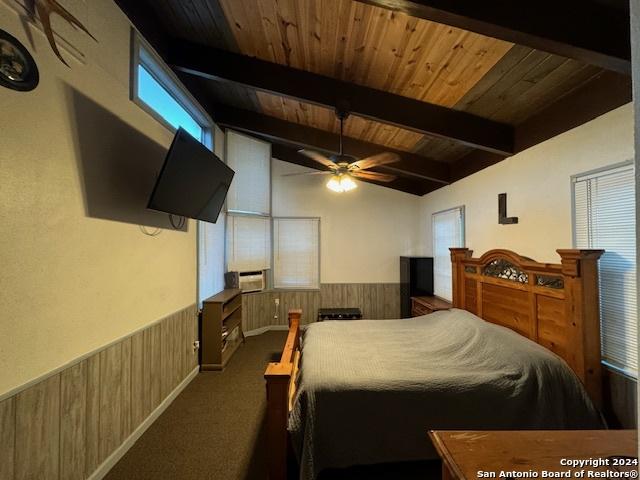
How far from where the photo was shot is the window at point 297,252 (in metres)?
5.03

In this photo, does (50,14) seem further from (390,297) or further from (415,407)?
(390,297)

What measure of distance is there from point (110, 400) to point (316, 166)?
165 inches

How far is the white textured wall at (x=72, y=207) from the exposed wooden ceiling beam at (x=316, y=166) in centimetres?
276

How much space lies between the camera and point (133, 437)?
209 centimetres

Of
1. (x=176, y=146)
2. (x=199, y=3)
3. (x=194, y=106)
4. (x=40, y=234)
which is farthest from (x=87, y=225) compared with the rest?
(x=194, y=106)

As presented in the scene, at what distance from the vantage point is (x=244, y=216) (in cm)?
446

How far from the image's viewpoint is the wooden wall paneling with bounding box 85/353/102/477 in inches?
66.3

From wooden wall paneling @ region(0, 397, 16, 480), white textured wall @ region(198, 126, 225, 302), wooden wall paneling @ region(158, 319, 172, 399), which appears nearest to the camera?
wooden wall paneling @ region(0, 397, 16, 480)

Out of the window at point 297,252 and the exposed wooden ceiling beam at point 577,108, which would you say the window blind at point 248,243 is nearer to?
the window at point 297,252

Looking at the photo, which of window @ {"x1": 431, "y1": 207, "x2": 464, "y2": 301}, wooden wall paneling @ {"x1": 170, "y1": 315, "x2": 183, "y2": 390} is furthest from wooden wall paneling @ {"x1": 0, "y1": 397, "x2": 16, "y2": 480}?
window @ {"x1": 431, "y1": 207, "x2": 464, "y2": 301}

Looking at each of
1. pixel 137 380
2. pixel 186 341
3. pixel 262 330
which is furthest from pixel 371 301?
pixel 137 380

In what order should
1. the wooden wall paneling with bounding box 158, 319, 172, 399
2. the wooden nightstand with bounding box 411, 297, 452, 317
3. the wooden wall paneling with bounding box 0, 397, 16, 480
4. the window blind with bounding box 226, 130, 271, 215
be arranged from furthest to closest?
1. the window blind with bounding box 226, 130, 271, 215
2. the wooden nightstand with bounding box 411, 297, 452, 317
3. the wooden wall paneling with bounding box 158, 319, 172, 399
4. the wooden wall paneling with bounding box 0, 397, 16, 480

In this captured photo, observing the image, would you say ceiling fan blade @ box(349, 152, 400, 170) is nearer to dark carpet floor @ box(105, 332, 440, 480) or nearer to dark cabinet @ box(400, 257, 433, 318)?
dark cabinet @ box(400, 257, 433, 318)

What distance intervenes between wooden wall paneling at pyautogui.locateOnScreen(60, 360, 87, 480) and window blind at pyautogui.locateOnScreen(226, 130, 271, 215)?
9.56 ft
